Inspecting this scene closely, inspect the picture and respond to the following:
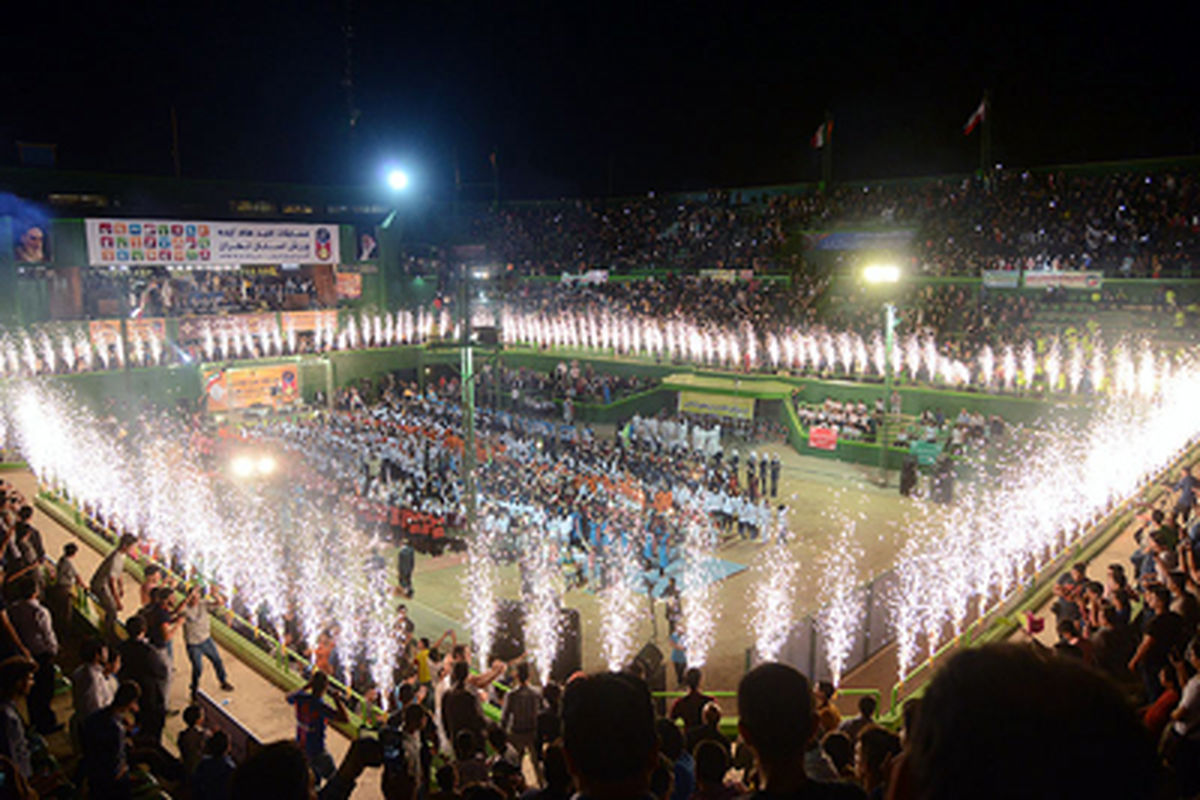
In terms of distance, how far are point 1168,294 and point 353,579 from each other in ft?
96.0

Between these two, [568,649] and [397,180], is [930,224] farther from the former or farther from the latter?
[568,649]

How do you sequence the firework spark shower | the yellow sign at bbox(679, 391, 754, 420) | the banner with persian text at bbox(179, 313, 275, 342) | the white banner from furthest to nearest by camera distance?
the banner with persian text at bbox(179, 313, 275, 342), the white banner, the yellow sign at bbox(679, 391, 754, 420), the firework spark shower

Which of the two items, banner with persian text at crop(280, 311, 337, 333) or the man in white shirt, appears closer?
the man in white shirt

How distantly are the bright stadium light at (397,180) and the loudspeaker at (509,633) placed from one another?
40.8 metres

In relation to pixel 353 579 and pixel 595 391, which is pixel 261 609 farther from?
pixel 595 391

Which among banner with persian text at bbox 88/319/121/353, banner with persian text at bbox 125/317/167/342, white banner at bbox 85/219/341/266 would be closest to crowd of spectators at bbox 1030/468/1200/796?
banner with persian text at bbox 125/317/167/342

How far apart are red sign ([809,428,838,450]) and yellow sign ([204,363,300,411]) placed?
2366cm

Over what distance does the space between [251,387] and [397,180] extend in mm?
16391

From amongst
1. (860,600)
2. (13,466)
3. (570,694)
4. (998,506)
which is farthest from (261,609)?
(998,506)

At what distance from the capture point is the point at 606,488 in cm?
2019

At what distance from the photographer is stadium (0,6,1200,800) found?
5.28 meters

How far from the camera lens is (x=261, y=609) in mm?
11812

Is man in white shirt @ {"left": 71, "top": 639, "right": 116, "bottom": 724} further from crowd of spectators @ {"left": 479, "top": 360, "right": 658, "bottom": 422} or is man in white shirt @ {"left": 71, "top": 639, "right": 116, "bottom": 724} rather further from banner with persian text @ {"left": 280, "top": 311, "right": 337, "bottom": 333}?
banner with persian text @ {"left": 280, "top": 311, "right": 337, "bottom": 333}

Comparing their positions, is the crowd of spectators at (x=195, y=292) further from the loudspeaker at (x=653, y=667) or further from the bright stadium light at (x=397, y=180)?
the loudspeaker at (x=653, y=667)
